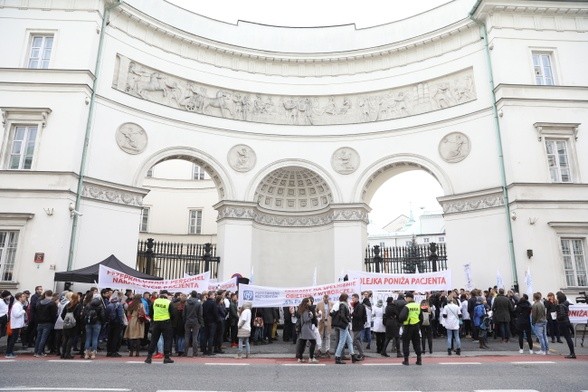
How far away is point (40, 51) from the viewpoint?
21.2 metres

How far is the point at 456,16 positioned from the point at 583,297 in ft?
51.6

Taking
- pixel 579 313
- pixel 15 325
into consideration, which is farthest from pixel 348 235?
pixel 15 325

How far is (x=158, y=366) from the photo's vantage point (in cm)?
1053

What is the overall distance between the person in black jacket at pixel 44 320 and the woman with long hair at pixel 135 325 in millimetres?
1934

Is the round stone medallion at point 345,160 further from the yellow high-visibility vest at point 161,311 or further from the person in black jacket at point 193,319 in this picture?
the yellow high-visibility vest at point 161,311

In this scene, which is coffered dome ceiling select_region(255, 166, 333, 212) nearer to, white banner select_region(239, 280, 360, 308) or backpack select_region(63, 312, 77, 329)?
white banner select_region(239, 280, 360, 308)

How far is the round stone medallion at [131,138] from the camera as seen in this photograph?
2247cm

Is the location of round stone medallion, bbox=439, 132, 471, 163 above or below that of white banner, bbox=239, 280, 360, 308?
above

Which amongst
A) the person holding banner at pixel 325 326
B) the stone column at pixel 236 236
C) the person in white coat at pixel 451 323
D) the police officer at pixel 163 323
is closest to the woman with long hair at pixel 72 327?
the police officer at pixel 163 323

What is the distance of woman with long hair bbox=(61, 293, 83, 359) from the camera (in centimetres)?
1170

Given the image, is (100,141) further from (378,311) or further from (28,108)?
(378,311)

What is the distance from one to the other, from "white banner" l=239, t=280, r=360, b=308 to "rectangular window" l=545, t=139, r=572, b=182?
1279cm

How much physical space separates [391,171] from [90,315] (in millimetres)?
18766

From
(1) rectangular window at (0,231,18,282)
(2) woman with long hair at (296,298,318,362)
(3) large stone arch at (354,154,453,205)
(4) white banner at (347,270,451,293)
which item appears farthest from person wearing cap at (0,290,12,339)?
(3) large stone arch at (354,154,453,205)
